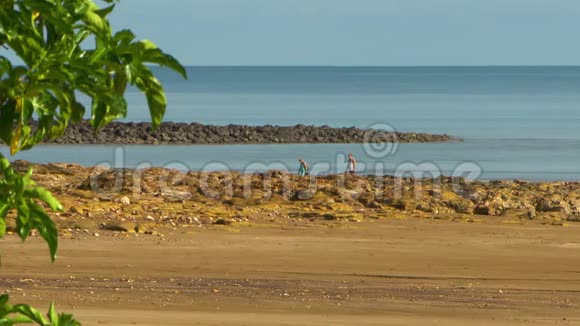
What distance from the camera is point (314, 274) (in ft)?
42.5

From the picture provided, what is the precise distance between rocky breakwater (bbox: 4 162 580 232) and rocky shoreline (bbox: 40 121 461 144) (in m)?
26.0

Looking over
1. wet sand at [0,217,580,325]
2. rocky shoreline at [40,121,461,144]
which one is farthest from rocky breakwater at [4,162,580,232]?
rocky shoreline at [40,121,461,144]

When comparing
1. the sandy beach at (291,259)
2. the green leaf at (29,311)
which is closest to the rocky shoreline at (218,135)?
the sandy beach at (291,259)

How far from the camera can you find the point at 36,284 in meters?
11.6

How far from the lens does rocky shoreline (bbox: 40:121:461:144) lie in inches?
1871

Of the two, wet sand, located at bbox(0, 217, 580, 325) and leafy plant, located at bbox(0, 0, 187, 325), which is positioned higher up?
leafy plant, located at bbox(0, 0, 187, 325)

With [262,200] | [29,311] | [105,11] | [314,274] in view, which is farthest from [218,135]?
[105,11]

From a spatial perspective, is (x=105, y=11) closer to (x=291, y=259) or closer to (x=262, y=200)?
(x=291, y=259)

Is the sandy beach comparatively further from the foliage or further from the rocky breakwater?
the foliage

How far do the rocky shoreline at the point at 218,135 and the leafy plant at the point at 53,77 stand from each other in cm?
4460

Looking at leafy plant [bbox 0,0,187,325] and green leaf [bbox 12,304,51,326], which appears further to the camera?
green leaf [bbox 12,304,51,326]

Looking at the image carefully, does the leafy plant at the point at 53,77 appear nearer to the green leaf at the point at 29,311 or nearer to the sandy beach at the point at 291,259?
the green leaf at the point at 29,311

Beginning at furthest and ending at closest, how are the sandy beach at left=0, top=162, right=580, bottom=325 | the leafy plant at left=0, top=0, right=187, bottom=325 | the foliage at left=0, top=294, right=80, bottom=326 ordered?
the sandy beach at left=0, top=162, right=580, bottom=325, the foliage at left=0, top=294, right=80, bottom=326, the leafy plant at left=0, top=0, right=187, bottom=325

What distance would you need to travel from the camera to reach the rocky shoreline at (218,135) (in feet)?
156
